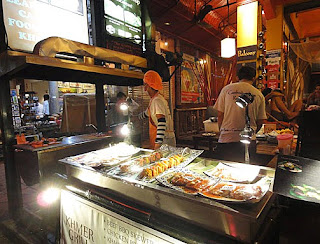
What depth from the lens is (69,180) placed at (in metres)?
2.70

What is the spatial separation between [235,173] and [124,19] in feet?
14.6

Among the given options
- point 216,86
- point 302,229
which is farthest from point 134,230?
point 216,86

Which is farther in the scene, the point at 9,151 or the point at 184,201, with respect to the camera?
the point at 9,151

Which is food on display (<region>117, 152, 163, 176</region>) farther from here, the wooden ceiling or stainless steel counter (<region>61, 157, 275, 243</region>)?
the wooden ceiling

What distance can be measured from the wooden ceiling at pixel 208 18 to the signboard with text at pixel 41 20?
3.52m

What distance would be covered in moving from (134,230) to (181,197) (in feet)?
1.81

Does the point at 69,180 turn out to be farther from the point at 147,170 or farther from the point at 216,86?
the point at 216,86

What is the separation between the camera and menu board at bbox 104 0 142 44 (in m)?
4.67

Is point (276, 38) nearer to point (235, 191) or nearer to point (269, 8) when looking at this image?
point (269, 8)

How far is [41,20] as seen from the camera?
11.5 feet

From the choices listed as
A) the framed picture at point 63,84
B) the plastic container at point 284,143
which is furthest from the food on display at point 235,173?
the framed picture at point 63,84

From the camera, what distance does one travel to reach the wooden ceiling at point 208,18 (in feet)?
24.6

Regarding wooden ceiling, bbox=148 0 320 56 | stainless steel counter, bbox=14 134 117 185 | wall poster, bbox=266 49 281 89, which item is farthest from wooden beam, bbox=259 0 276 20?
stainless steel counter, bbox=14 134 117 185

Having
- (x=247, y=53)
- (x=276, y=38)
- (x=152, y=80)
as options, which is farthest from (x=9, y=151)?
(x=276, y=38)
